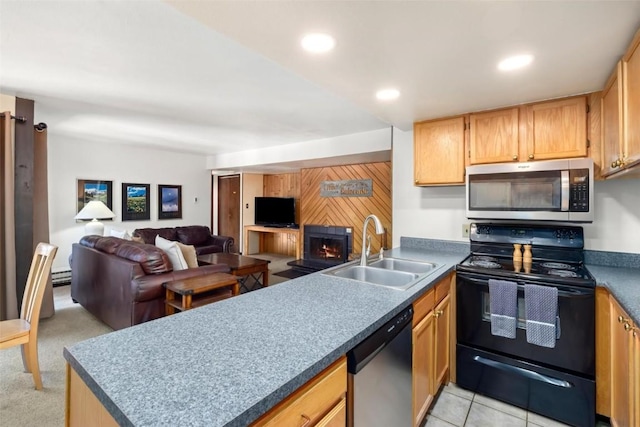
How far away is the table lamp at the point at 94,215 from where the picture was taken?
4.54 meters

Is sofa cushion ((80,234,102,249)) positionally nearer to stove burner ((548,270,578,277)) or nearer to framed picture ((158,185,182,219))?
framed picture ((158,185,182,219))

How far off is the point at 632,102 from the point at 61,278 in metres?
6.81

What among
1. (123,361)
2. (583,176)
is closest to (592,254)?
(583,176)

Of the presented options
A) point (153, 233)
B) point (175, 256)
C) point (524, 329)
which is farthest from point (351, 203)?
point (524, 329)

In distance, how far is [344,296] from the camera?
1475 mm

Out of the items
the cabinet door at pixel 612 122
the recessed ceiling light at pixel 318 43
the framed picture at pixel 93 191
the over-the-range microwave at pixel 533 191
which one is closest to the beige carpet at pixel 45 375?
the framed picture at pixel 93 191

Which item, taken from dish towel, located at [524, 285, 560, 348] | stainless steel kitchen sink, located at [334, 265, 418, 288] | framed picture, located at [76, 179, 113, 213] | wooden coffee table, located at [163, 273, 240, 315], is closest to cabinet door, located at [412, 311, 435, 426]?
stainless steel kitchen sink, located at [334, 265, 418, 288]

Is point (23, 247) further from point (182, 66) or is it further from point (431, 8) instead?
point (431, 8)

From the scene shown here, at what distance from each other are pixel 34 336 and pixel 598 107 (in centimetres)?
415

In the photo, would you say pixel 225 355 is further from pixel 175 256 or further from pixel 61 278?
pixel 61 278

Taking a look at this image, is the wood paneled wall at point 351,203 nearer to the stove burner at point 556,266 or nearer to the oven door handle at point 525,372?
the stove burner at point 556,266

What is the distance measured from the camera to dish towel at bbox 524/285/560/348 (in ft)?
5.95

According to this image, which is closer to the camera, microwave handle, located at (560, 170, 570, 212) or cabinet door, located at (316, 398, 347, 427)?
cabinet door, located at (316, 398, 347, 427)

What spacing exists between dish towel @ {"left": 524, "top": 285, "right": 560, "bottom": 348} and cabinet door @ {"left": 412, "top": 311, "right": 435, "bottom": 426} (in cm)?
61
